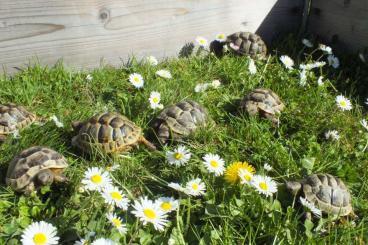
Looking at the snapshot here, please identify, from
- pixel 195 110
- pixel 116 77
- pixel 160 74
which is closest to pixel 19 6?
pixel 116 77

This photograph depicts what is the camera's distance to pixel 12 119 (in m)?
3.26

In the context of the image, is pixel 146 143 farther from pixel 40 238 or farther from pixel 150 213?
pixel 40 238

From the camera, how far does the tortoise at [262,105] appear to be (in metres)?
3.73

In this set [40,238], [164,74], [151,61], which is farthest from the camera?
[151,61]

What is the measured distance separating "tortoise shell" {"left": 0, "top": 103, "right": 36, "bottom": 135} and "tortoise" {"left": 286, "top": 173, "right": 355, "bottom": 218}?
1897 mm

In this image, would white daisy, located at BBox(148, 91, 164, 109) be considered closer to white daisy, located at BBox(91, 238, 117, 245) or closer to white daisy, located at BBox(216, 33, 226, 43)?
white daisy, located at BBox(216, 33, 226, 43)

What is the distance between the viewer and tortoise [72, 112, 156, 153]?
10.3 feet

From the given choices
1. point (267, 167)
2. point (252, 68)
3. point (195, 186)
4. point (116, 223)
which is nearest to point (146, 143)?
point (195, 186)

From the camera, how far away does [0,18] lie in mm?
3678

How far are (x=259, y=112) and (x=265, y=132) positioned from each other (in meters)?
0.21

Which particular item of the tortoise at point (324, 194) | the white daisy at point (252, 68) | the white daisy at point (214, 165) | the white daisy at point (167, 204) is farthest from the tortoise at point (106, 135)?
the white daisy at point (252, 68)

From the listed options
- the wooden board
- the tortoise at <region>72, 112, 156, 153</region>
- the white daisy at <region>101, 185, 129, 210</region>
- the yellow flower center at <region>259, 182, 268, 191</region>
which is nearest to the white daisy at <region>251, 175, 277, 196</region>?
the yellow flower center at <region>259, 182, 268, 191</region>

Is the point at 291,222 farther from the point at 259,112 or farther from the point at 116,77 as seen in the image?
the point at 116,77

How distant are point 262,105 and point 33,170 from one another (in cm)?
186
